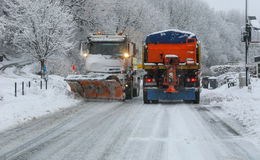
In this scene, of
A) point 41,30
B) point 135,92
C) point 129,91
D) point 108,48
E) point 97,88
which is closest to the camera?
point 97,88

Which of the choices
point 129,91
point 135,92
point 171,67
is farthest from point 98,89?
point 135,92

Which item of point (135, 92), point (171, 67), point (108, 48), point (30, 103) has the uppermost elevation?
point (108, 48)

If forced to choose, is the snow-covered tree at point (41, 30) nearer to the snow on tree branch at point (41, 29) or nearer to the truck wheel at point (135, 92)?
the snow on tree branch at point (41, 29)

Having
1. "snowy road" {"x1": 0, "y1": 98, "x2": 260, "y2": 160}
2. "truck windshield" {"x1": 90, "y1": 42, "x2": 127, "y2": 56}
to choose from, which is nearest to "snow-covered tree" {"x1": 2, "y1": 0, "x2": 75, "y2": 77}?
"truck windshield" {"x1": 90, "y1": 42, "x2": 127, "y2": 56}

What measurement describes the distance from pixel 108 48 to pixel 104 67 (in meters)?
1.01

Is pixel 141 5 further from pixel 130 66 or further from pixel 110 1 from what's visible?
pixel 130 66

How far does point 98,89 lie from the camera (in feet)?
Result: 62.2

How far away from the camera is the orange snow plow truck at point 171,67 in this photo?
17.4 m

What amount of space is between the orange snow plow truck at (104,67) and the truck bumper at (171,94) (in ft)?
5.16

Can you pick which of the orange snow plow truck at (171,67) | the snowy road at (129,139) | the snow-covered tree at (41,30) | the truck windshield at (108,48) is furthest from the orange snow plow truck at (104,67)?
the snow-covered tree at (41,30)

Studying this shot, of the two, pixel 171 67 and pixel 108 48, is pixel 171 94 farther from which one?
pixel 108 48

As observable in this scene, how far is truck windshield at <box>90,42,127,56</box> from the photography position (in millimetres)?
19391

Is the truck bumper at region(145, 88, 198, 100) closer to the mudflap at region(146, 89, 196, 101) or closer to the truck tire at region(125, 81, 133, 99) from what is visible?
the mudflap at region(146, 89, 196, 101)

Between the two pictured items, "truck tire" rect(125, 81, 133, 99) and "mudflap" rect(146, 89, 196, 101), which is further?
"truck tire" rect(125, 81, 133, 99)
